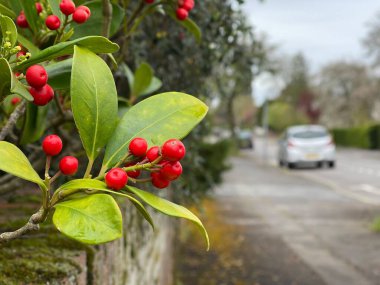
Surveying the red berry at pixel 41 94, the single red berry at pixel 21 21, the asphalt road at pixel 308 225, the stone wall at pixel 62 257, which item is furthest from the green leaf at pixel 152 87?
the asphalt road at pixel 308 225

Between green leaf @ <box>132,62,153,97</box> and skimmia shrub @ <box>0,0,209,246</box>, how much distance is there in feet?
3.48

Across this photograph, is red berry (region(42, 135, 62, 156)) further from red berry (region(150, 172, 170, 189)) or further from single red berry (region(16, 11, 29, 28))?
single red berry (region(16, 11, 29, 28))

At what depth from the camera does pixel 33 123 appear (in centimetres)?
160

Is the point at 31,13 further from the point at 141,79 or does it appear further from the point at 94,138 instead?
the point at 141,79

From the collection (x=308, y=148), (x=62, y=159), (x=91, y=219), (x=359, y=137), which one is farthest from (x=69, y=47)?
(x=359, y=137)

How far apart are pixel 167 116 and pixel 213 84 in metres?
4.24

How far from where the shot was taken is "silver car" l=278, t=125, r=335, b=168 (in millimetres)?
19781

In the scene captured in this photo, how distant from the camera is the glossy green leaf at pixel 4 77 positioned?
0.95m

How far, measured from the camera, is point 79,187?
917 millimetres

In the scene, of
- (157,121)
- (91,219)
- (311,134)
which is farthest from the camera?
(311,134)

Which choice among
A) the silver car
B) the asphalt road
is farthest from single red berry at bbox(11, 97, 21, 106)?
the silver car

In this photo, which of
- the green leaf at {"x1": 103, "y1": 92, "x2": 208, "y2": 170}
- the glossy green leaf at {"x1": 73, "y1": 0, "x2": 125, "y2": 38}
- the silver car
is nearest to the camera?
the green leaf at {"x1": 103, "y1": 92, "x2": 208, "y2": 170}

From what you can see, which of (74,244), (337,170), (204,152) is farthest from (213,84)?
(337,170)

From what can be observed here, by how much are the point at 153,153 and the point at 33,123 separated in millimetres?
756
